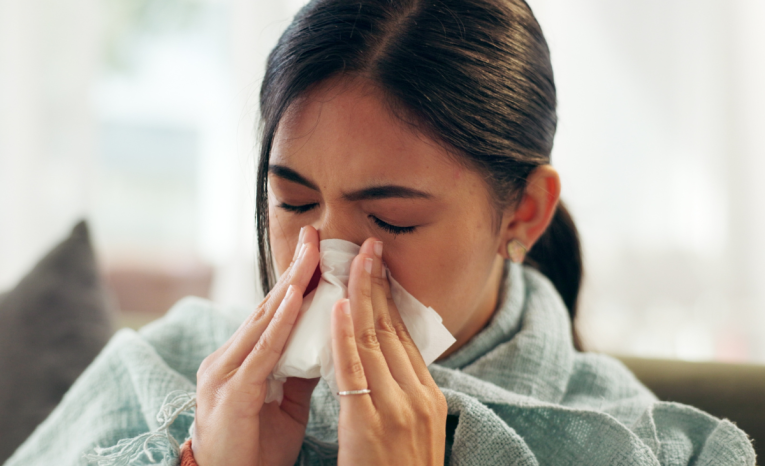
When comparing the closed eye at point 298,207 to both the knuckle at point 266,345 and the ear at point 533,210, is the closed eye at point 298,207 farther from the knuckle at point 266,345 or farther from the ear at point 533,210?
the ear at point 533,210

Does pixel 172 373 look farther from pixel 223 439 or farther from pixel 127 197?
pixel 127 197

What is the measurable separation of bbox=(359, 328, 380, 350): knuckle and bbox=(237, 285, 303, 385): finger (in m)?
0.09

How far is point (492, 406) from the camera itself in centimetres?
89

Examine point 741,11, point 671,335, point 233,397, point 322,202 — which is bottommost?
point 671,335

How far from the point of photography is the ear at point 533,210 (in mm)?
933

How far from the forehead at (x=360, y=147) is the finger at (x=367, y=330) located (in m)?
0.11

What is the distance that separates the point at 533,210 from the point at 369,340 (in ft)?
1.30

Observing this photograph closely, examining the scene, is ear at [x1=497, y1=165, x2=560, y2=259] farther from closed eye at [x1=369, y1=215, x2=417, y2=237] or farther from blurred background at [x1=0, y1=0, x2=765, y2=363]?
blurred background at [x1=0, y1=0, x2=765, y2=363]

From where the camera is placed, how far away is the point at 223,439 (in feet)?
2.45

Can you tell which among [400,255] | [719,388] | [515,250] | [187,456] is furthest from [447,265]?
[719,388]

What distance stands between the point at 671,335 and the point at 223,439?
2190mm

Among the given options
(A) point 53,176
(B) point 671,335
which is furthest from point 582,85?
(A) point 53,176

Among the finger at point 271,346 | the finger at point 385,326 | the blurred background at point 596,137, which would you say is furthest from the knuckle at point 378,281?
the blurred background at point 596,137

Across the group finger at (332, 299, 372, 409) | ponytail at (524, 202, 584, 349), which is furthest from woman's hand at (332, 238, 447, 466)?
ponytail at (524, 202, 584, 349)
